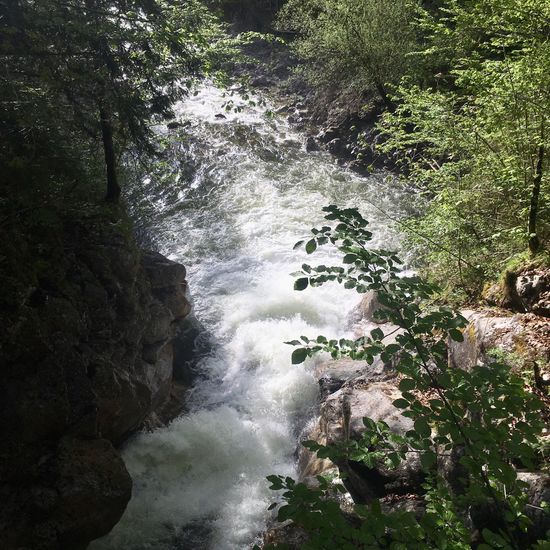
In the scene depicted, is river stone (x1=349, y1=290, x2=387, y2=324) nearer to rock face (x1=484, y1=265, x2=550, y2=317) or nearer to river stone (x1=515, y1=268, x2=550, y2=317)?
rock face (x1=484, y1=265, x2=550, y2=317)

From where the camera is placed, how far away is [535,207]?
5434 mm

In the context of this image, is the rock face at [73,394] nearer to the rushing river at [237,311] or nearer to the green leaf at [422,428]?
the rushing river at [237,311]

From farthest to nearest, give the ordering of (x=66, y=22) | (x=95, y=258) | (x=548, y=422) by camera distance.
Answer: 1. (x=95, y=258)
2. (x=66, y=22)
3. (x=548, y=422)

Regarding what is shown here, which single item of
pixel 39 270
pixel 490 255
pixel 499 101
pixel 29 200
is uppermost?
pixel 499 101

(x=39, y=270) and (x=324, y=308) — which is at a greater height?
(x=39, y=270)

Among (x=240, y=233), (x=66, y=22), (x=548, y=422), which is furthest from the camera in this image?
(x=240, y=233)

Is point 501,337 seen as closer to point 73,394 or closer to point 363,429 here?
point 363,429

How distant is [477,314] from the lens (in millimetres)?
5648

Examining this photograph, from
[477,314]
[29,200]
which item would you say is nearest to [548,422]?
[477,314]

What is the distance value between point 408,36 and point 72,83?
535 inches

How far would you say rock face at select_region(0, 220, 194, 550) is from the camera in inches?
176

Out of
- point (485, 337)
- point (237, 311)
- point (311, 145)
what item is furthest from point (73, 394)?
point (311, 145)

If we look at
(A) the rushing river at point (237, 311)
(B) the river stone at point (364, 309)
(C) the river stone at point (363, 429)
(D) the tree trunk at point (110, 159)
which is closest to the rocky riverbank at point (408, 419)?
(C) the river stone at point (363, 429)

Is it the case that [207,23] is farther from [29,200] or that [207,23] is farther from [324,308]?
[324,308]
